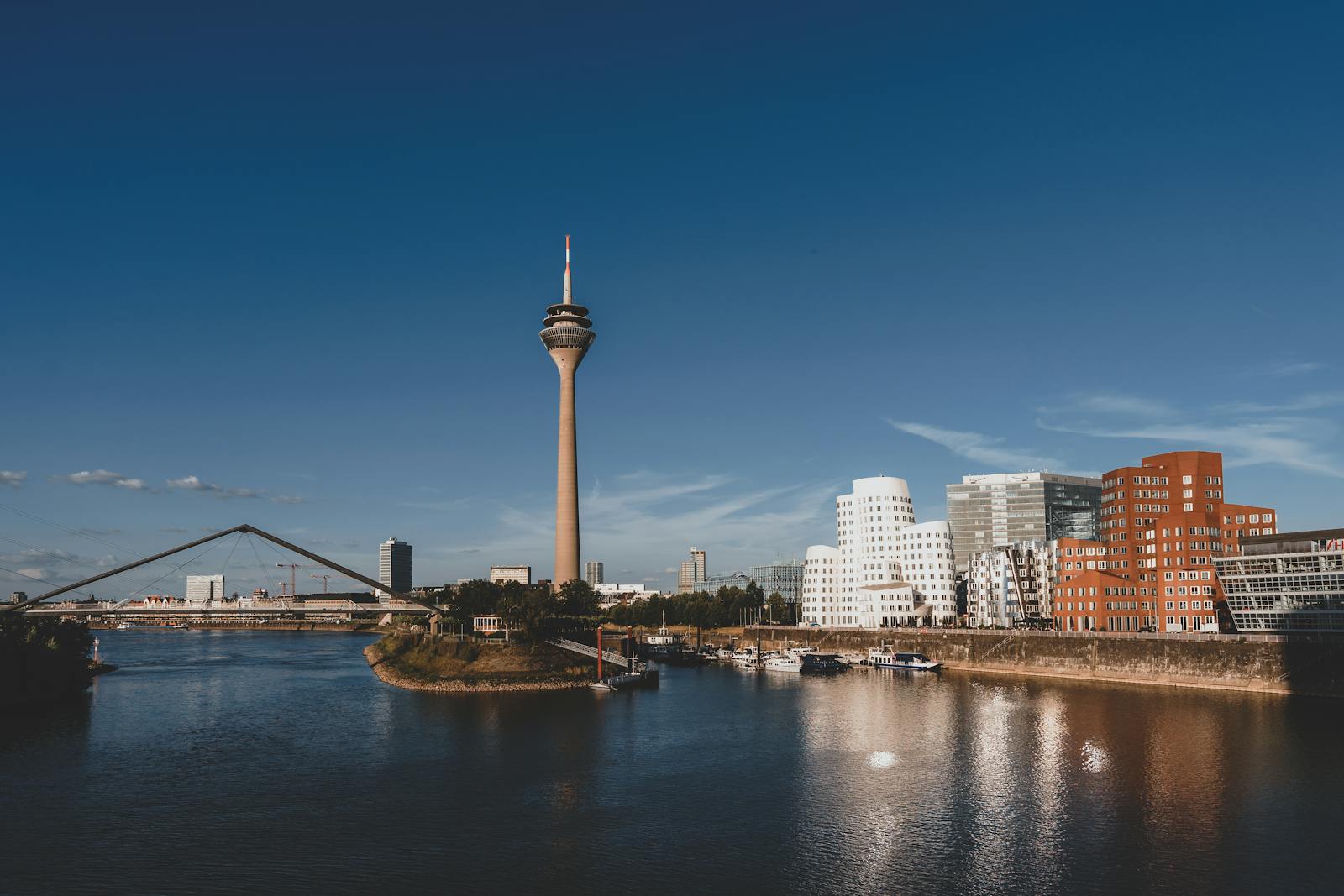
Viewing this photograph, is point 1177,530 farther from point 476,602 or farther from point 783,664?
point 476,602

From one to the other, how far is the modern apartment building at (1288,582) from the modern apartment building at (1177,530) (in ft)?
31.1

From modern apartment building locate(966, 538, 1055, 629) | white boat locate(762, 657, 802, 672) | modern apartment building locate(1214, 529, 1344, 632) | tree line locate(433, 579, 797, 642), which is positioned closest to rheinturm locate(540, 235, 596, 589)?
tree line locate(433, 579, 797, 642)

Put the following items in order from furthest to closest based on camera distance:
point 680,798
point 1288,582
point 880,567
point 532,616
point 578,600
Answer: point 880,567, point 578,600, point 532,616, point 1288,582, point 680,798

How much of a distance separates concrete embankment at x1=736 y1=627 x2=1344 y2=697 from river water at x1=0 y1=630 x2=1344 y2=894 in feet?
15.7

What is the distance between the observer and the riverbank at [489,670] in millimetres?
104562

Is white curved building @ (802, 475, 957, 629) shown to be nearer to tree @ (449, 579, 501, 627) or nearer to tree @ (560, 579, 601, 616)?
tree @ (560, 579, 601, 616)

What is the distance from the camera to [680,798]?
2078 inches

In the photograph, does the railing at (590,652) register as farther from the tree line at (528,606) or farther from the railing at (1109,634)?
the railing at (1109,634)

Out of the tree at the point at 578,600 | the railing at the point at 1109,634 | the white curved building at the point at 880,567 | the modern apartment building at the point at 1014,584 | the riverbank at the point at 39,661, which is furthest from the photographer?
the white curved building at the point at 880,567

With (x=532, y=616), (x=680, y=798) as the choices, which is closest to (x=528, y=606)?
(x=532, y=616)

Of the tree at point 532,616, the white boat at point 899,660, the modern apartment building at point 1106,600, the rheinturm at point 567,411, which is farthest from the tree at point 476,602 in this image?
the modern apartment building at point 1106,600

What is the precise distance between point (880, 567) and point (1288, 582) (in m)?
78.1

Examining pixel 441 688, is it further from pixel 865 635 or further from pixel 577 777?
pixel 865 635

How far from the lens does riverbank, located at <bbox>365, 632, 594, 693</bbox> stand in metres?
105
